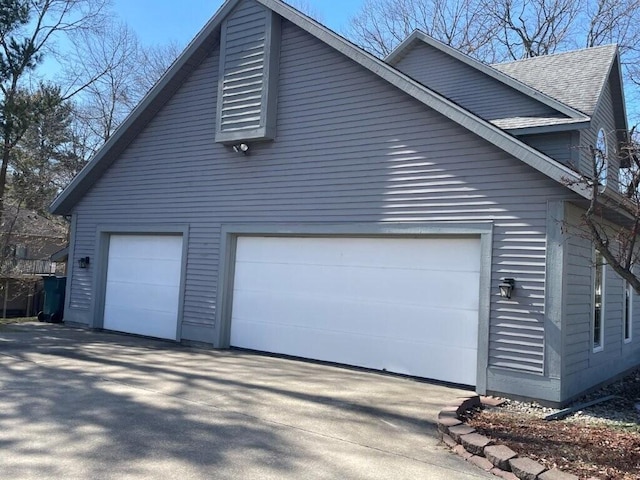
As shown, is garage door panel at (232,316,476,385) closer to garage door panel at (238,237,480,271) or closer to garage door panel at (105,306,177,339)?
garage door panel at (238,237,480,271)

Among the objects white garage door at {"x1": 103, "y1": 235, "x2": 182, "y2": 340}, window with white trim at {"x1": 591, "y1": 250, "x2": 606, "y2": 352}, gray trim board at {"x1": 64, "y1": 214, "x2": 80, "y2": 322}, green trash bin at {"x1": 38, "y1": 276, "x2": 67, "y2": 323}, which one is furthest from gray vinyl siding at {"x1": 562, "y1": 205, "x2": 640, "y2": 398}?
green trash bin at {"x1": 38, "y1": 276, "x2": 67, "y2": 323}

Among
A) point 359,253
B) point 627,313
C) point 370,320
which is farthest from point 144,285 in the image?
point 627,313

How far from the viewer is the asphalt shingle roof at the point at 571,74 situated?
10172 mm

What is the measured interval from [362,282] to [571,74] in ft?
22.5

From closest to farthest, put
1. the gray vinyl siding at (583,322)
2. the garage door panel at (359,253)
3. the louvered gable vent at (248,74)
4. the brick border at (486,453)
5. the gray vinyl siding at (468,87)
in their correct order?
1. the brick border at (486,453)
2. the gray vinyl siding at (583,322)
3. the garage door panel at (359,253)
4. the louvered gable vent at (248,74)
5. the gray vinyl siding at (468,87)

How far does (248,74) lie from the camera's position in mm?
9641

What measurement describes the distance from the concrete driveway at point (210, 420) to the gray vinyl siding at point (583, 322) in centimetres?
153

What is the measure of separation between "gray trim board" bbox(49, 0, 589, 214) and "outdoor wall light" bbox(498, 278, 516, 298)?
4.50 feet

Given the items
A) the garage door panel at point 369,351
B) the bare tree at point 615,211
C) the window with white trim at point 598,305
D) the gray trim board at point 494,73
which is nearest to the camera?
the bare tree at point 615,211

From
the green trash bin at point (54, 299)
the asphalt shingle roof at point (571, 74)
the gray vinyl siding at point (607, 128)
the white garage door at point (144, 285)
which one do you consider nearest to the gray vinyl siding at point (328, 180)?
the white garage door at point (144, 285)

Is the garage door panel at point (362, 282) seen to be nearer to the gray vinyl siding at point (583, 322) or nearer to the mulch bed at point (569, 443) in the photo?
the gray vinyl siding at point (583, 322)

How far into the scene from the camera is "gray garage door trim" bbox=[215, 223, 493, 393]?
7120mm

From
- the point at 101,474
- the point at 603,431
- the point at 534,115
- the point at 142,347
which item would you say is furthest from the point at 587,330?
the point at 142,347

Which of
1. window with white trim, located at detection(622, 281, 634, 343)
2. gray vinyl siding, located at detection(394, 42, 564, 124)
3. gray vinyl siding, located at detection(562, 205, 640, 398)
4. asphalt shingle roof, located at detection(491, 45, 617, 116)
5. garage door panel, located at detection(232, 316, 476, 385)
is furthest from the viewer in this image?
gray vinyl siding, located at detection(394, 42, 564, 124)
